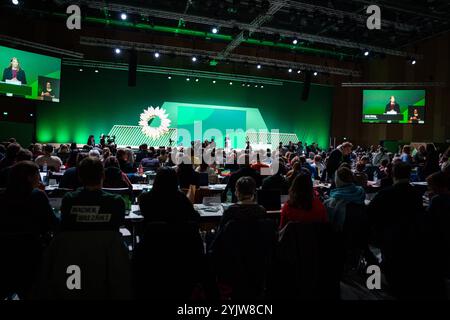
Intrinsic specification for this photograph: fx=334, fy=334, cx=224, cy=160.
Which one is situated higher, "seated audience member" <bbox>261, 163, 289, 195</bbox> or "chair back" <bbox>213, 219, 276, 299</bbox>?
"seated audience member" <bbox>261, 163, 289, 195</bbox>

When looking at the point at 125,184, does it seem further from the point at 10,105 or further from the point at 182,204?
the point at 10,105

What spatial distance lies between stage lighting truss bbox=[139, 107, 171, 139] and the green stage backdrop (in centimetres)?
25

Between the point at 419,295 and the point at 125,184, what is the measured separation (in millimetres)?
3414

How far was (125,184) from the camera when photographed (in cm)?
438

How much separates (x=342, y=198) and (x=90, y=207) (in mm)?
2525

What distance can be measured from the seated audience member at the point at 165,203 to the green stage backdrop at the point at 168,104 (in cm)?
1279

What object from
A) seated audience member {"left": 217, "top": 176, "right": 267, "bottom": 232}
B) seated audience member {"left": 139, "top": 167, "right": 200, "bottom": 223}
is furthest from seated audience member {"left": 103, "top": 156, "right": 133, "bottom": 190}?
seated audience member {"left": 217, "top": 176, "right": 267, "bottom": 232}

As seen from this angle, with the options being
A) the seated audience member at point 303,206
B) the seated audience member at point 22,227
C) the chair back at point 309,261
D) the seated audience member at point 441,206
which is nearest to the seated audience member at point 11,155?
the seated audience member at point 22,227

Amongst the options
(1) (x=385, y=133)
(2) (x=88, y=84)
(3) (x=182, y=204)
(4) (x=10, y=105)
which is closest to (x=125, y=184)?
(3) (x=182, y=204)

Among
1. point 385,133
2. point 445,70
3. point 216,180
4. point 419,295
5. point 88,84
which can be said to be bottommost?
point 419,295

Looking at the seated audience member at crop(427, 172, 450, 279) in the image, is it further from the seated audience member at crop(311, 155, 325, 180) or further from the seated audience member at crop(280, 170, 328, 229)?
the seated audience member at crop(311, 155, 325, 180)

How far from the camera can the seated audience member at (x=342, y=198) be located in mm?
3471

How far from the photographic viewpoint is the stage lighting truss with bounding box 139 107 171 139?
1555cm

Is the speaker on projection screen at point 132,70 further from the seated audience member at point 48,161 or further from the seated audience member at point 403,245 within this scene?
the seated audience member at point 403,245
